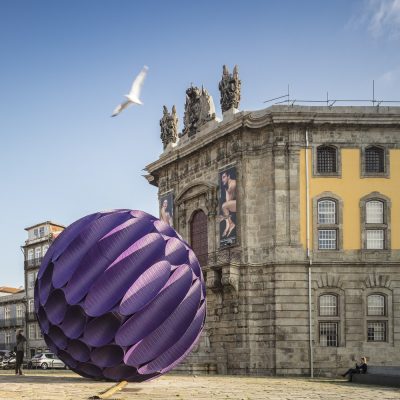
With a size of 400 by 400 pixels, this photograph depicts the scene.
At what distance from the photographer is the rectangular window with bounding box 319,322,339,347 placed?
34125 millimetres

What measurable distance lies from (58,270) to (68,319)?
4.12 ft

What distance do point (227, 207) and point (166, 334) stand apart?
19.9 metres

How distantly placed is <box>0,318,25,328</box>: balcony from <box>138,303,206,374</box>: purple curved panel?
61.5m

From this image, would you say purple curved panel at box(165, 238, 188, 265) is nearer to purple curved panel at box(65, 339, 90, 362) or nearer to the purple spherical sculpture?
the purple spherical sculpture

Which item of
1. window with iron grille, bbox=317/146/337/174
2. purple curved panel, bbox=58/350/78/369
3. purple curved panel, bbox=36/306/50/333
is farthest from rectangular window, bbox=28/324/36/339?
purple curved panel, bbox=58/350/78/369

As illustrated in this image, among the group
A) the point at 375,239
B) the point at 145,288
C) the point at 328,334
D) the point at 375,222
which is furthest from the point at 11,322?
the point at 145,288

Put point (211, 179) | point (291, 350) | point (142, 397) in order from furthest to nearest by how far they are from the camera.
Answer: point (211, 179) → point (291, 350) → point (142, 397)

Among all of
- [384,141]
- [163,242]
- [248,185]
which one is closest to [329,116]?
[384,141]

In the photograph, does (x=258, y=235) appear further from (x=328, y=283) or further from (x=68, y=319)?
(x=68, y=319)

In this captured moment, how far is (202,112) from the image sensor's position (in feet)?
133

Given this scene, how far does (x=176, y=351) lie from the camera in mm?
17828

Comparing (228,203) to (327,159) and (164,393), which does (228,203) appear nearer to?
(327,159)

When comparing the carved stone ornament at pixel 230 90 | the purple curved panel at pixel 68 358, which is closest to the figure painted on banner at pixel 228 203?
the carved stone ornament at pixel 230 90

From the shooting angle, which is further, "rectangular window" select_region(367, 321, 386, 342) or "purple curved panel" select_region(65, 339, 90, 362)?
"rectangular window" select_region(367, 321, 386, 342)
